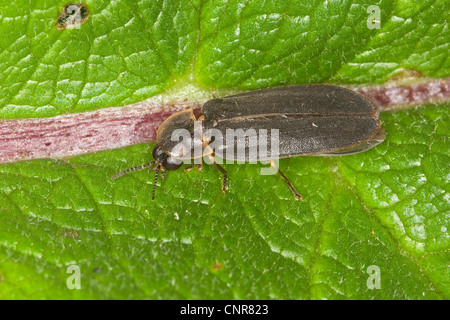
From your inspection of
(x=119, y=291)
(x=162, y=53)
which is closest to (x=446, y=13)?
(x=162, y=53)

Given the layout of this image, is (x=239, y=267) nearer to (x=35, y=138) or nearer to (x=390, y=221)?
(x=390, y=221)

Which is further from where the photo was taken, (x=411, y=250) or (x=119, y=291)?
(x=411, y=250)

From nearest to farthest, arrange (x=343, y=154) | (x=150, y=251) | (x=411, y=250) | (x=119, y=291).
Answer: (x=119, y=291), (x=150, y=251), (x=411, y=250), (x=343, y=154)

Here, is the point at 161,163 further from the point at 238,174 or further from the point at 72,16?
the point at 72,16

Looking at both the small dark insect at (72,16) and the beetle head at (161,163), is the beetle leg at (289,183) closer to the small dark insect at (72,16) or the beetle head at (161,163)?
the beetle head at (161,163)

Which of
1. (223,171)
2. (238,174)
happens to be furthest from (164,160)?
(238,174)

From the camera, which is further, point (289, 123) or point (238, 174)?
point (289, 123)
